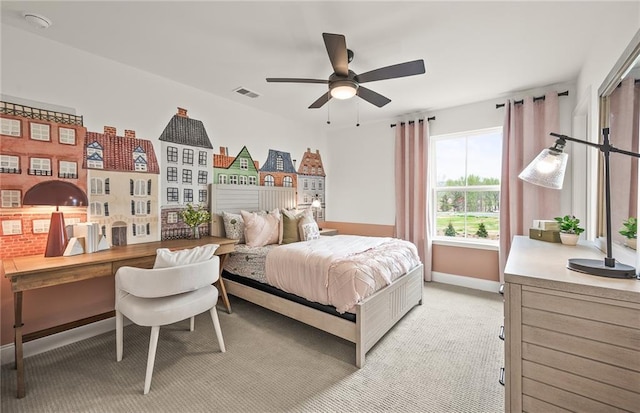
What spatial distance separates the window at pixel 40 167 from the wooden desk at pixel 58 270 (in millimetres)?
710

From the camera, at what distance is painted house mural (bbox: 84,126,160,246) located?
2611mm

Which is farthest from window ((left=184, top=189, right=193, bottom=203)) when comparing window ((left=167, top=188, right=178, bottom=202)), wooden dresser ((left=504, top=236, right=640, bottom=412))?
wooden dresser ((left=504, top=236, right=640, bottom=412))

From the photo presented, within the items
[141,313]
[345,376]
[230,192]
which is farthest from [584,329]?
[230,192]

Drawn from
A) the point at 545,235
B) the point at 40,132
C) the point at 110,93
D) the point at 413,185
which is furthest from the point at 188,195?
the point at 545,235

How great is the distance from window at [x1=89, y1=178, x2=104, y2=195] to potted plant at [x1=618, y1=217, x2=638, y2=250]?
156 inches

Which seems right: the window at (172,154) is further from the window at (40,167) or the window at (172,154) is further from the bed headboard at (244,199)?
the window at (40,167)

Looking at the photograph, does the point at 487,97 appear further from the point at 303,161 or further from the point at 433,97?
the point at 303,161

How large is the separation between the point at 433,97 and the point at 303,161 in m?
2.34

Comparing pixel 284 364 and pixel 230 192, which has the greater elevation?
pixel 230 192

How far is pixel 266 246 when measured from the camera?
335cm

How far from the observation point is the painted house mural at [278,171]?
14.0 feet

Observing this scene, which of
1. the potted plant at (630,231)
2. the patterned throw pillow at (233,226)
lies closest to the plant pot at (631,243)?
the potted plant at (630,231)

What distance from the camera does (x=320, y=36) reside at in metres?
2.27

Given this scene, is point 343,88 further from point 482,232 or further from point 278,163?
point 482,232
